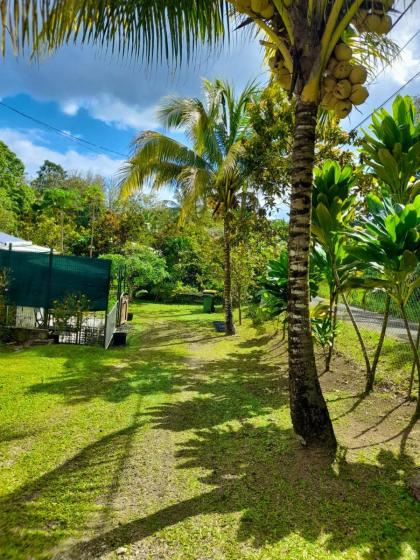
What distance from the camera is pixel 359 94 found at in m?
3.20

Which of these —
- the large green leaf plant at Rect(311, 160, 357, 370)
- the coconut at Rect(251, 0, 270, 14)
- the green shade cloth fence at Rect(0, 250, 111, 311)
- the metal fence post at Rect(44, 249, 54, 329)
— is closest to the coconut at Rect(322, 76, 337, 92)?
the coconut at Rect(251, 0, 270, 14)

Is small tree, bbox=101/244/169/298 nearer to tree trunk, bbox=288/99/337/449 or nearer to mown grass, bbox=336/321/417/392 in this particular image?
mown grass, bbox=336/321/417/392

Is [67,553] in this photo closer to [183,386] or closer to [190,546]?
[190,546]

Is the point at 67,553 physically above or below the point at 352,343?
below

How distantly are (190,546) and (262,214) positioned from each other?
27.2 ft

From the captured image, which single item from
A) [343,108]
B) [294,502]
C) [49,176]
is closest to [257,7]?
[343,108]

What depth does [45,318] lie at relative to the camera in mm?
9328

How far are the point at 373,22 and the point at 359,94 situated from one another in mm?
876

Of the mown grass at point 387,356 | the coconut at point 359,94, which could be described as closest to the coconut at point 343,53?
the coconut at point 359,94

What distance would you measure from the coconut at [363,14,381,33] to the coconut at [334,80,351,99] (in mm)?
829

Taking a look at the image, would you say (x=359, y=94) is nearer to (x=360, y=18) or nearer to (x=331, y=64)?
(x=331, y=64)

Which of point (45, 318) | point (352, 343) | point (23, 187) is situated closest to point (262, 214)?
point (352, 343)

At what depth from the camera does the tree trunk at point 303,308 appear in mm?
3432

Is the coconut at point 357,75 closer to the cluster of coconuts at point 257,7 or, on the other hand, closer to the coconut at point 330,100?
the coconut at point 330,100
